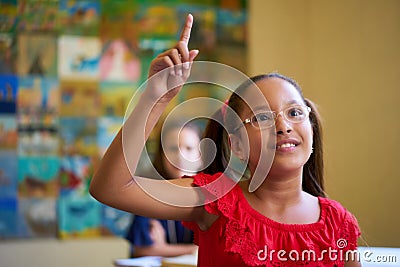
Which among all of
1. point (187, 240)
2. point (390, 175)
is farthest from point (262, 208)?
point (390, 175)

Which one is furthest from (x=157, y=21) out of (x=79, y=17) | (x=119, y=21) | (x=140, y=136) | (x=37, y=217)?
(x=140, y=136)

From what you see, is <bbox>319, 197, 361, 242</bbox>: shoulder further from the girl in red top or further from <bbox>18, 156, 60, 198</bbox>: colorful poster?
<bbox>18, 156, 60, 198</bbox>: colorful poster

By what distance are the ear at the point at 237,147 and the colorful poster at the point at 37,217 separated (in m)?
2.86

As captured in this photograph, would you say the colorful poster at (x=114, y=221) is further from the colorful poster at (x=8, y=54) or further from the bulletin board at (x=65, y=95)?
the colorful poster at (x=8, y=54)

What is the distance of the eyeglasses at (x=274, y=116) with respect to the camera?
1.12 meters

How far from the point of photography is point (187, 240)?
2828 mm

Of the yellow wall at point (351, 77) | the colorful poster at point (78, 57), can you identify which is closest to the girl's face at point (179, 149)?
the yellow wall at point (351, 77)

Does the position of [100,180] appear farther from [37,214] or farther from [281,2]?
[281,2]

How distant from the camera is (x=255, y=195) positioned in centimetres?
116

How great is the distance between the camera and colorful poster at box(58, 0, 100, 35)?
A: 3953 mm

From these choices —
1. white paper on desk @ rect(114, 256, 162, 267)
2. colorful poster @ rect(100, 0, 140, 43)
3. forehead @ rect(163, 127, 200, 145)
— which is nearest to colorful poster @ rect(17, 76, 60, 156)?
colorful poster @ rect(100, 0, 140, 43)

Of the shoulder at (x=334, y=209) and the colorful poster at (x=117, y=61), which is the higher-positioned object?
the colorful poster at (x=117, y=61)

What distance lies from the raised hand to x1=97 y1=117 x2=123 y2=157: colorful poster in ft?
9.93

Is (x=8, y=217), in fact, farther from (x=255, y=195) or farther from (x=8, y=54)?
(x=255, y=195)
